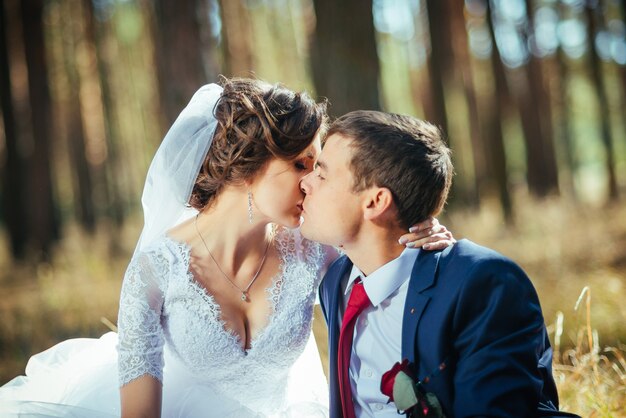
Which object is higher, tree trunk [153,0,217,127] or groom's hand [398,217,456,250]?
tree trunk [153,0,217,127]

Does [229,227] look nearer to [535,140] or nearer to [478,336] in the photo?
[478,336]

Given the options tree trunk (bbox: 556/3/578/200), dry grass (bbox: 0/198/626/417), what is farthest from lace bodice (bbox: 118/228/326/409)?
tree trunk (bbox: 556/3/578/200)

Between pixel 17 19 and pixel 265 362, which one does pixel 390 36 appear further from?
pixel 265 362

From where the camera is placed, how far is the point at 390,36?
2175 cm

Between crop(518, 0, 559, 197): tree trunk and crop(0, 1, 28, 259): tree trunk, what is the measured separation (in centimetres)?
1029

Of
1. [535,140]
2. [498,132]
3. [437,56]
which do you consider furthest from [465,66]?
[437,56]

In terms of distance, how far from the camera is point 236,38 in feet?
53.8

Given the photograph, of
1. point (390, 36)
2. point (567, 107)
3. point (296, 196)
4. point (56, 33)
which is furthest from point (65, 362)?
point (390, 36)

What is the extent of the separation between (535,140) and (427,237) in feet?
38.5

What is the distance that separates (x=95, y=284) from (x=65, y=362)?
5.52 meters

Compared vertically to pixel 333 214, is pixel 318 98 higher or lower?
higher

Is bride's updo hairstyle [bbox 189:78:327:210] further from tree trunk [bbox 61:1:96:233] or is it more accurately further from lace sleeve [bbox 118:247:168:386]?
tree trunk [bbox 61:1:96:233]

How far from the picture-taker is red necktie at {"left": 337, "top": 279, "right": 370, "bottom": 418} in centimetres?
250

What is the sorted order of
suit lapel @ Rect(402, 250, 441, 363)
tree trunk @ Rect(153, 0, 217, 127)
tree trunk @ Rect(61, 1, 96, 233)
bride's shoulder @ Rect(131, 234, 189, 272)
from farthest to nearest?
tree trunk @ Rect(61, 1, 96, 233)
tree trunk @ Rect(153, 0, 217, 127)
bride's shoulder @ Rect(131, 234, 189, 272)
suit lapel @ Rect(402, 250, 441, 363)
